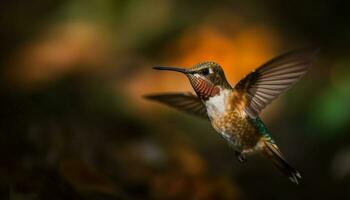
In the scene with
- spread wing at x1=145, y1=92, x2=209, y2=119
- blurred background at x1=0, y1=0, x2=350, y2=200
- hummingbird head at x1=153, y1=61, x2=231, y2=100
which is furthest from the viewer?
blurred background at x1=0, y1=0, x2=350, y2=200

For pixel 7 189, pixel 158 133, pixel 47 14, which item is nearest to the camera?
pixel 7 189

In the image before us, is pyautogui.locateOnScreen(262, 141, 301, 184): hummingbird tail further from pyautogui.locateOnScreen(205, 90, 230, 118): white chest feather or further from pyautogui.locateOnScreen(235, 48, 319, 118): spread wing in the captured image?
pyautogui.locateOnScreen(205, 90, 230, 118): white chest feather

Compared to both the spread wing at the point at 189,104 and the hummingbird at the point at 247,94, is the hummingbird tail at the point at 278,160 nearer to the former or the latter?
the hummingbird at the point at 247,94

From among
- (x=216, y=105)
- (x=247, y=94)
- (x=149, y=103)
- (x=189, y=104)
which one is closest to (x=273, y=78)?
(x=247, y=94)

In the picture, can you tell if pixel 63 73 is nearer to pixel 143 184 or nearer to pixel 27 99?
pixel 27 99

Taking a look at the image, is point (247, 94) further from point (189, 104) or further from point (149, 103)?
point (149, 103)

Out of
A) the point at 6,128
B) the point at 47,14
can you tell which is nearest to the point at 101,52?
the point at 47,14

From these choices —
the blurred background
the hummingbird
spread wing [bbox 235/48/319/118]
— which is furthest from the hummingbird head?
the blurred background
